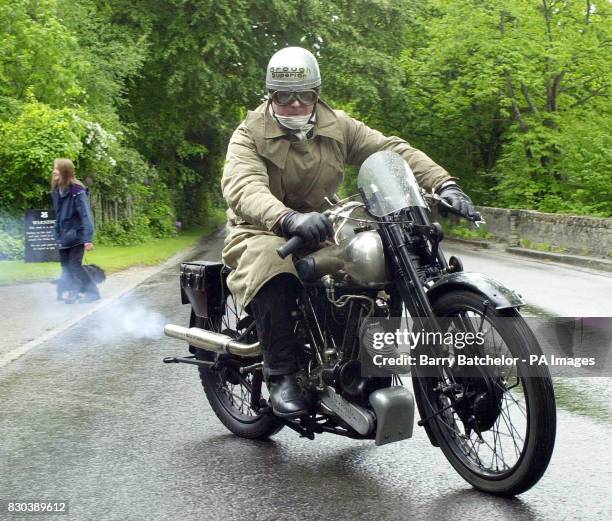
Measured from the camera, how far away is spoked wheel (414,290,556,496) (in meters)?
4.02

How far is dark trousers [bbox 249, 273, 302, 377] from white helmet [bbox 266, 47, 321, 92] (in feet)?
3.06

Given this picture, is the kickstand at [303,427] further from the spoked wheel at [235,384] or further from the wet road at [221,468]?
the spoked wheel at [235,384]

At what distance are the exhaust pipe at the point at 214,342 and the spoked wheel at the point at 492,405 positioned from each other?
1.06 metres

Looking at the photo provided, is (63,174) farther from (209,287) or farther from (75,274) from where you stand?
(209,287)

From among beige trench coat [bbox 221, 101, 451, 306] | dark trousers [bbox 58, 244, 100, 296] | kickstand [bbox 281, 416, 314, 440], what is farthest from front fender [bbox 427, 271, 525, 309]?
dark trousers [bbox 58, 244, 100, 296]

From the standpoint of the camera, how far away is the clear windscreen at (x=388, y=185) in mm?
4547

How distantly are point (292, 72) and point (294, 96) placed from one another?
135mm

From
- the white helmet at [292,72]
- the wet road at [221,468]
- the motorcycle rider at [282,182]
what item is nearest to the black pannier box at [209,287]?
Answer: the motorcycle rider at [282,182]

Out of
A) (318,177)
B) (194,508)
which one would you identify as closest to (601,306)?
(318,177)

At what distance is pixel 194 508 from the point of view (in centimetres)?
440

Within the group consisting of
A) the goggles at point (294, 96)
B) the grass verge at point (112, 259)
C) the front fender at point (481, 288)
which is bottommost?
the grass verge at point (112, 259)

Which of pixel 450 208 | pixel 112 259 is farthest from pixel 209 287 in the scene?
pixel 112 259

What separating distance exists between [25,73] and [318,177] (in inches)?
796

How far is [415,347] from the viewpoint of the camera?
4508mm
